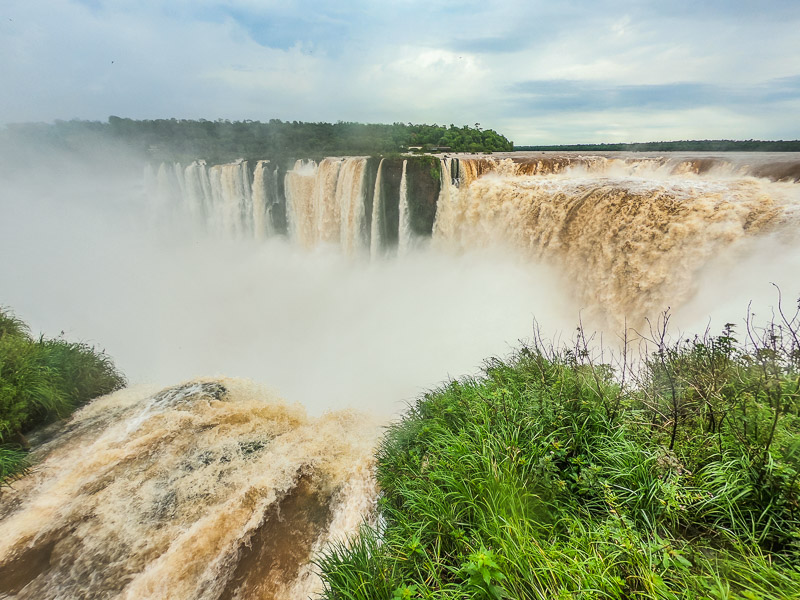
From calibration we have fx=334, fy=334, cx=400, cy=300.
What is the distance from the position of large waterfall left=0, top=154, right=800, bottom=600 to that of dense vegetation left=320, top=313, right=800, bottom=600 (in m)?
1.89

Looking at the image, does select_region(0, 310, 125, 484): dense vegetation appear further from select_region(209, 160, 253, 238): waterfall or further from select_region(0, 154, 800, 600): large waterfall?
select_region(209, 160, 253, 238): waterfall

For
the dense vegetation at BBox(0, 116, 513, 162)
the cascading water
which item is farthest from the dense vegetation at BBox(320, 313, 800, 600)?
the dense vegetation at BBox(0, 116, 513, 162)

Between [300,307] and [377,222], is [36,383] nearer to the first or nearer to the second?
[300,307]

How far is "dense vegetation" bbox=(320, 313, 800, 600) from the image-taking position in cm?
175

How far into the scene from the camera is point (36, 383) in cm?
601

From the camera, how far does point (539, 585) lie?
1.83 meters

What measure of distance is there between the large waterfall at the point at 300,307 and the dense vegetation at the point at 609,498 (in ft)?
6.19

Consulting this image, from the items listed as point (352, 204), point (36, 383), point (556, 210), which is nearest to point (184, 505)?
point (36, 383)

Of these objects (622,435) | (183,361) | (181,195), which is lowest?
(183,361)

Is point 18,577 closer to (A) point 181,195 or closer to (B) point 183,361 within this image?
(B) point 183,361

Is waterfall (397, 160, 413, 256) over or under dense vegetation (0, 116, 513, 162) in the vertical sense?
under

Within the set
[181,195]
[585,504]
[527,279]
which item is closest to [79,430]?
[585,504]

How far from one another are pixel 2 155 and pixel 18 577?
36.6 metres

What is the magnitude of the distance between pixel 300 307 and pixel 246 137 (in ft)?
87.8
